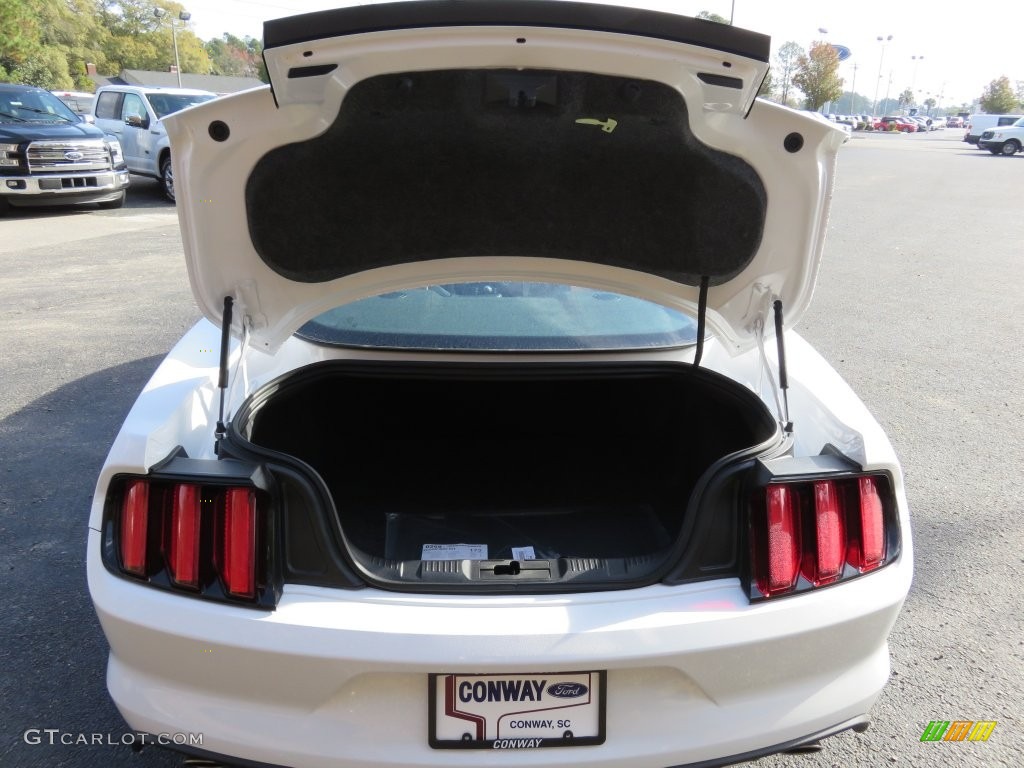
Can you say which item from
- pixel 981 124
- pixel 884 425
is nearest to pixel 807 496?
pixel 884 425

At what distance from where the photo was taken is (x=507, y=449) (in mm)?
2867

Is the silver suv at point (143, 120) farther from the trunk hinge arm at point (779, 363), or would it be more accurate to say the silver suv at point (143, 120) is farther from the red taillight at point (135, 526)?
the trunk hinge arm at point (779, 363)

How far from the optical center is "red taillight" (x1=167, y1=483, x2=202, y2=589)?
65.0 inches

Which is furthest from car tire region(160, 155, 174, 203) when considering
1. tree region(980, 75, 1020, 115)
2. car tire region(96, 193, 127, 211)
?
tree region(980, 75, 1020, 115)

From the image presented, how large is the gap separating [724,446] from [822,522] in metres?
0.68

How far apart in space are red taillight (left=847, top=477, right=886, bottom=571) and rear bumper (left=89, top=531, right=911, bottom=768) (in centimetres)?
10

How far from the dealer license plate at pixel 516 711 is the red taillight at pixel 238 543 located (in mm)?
459

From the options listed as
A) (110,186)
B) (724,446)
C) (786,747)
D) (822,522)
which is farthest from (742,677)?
(110,186)

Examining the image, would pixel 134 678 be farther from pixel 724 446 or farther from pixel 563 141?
pixel 724 446

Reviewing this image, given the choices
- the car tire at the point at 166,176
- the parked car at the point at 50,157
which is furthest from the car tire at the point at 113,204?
the car tire at the point at 166,176

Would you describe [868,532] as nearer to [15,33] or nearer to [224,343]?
[224,343]

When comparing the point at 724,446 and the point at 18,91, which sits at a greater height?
the point at 18,91

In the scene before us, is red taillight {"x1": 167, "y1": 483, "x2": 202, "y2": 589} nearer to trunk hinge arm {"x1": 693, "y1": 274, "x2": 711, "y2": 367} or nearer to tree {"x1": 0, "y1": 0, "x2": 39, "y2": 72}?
trunk hinge arm {"x1": 693, "y1": 274, "x2": 711, "y2": 367}

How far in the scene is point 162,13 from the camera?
249ft
